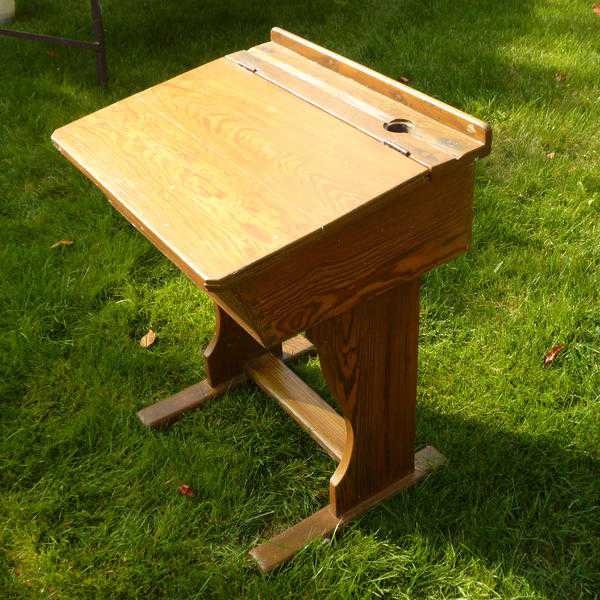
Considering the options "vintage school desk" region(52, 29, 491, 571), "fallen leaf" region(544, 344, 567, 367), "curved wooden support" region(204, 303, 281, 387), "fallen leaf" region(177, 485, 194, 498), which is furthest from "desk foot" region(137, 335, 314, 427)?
"fallen leaf" region(544, 344, 567, 367)

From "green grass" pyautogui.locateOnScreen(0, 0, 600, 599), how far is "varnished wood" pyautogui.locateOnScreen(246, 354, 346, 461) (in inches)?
4.2

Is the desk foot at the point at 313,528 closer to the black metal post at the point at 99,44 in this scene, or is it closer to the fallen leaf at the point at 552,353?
the fallen leaf at the point at 552,353

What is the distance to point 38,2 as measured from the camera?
18.6 ft

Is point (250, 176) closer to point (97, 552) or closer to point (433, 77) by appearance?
point (97, 552)

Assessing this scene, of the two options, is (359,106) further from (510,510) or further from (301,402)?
(510,510)

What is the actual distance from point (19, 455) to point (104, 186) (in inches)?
43.9

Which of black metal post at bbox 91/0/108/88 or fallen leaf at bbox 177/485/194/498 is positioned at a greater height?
black metal post at bbox 91/0/108/88

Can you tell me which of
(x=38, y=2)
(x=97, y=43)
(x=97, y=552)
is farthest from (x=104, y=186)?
(x=38, y=2)

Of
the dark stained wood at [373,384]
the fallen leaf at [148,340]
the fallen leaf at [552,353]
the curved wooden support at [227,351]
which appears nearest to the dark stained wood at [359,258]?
the dark stained wood at [373,384]

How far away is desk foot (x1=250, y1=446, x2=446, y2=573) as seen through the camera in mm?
2348

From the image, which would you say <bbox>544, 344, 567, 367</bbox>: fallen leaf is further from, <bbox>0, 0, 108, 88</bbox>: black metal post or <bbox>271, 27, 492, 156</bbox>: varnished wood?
<bbox>0, 0, 108, 88</bbox>: black metal post

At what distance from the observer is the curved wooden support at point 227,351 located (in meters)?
2.76

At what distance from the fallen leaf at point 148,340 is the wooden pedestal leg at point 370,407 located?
96 cm

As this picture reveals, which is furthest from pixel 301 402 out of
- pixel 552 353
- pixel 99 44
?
pixel 99 44
